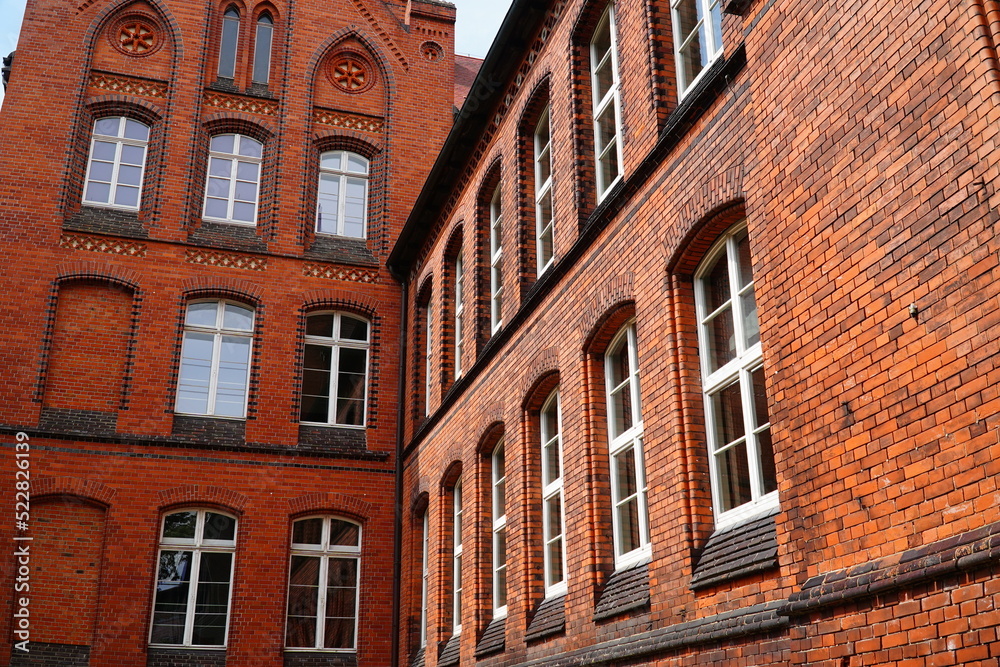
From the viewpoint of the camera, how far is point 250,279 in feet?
60.1

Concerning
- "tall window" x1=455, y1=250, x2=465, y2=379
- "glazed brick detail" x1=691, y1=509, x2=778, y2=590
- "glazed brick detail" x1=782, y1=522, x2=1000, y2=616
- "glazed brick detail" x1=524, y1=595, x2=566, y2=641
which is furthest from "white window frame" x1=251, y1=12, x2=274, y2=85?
"glazed brick detail" x1=782, y1=522, x2=1000, y2=616

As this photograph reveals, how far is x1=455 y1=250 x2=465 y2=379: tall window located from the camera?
50.8ft

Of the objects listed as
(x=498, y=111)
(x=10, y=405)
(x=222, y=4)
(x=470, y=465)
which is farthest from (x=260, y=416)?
(x=222, y=4)

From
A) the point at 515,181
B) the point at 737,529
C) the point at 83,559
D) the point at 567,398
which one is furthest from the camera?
the point at 83,559

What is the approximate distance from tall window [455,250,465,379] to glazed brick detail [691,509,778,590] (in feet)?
25.9

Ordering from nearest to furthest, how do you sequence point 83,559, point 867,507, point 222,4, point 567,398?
point 867,507
point 567,398
point 83,559
point 222,4

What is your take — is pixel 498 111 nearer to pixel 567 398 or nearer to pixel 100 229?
pixel 567 398

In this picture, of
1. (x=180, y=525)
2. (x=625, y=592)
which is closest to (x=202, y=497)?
(x=180, y=525)

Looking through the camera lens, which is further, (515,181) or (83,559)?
(83,559)

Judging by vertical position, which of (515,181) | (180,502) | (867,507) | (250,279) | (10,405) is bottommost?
(867,507)

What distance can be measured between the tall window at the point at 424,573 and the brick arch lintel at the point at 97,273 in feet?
20.3

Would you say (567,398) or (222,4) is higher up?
(222,4)

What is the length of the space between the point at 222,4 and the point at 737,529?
16519 millimetres

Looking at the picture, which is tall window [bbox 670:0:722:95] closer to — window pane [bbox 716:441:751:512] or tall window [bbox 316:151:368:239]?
window pane [bbox 716:441:751:512]
